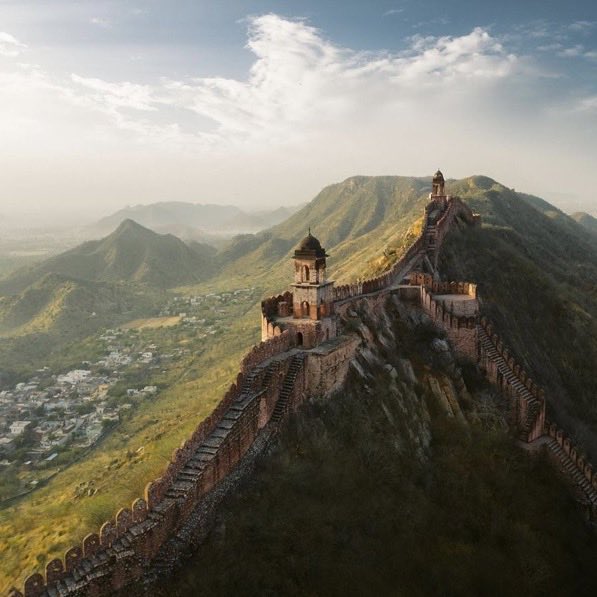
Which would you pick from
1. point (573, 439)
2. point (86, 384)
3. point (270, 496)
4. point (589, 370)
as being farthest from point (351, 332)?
point (86, 384)

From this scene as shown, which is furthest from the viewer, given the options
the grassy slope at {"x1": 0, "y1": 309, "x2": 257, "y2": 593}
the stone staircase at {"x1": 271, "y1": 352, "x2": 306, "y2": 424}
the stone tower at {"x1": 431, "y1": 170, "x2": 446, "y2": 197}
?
the stone tower at {"x1": 431, "y1": 170, "x2": 446, "y2": 197}

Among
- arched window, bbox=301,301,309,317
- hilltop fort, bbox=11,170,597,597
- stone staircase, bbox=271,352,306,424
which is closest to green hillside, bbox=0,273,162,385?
hilltop fort, bbox=11,170,597,597

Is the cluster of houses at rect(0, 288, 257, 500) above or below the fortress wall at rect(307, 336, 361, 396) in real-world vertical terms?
below

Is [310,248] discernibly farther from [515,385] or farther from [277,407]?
[515,385]

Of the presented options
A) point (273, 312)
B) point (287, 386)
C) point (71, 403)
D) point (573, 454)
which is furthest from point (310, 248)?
point (71, 403)

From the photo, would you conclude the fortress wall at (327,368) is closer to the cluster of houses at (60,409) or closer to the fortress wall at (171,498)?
the fortress wall at (171,498)

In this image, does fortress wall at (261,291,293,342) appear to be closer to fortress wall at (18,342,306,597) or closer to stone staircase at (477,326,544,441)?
fortress wall at (18,342,306,597)

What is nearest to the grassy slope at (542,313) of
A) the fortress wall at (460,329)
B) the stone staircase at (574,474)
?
the stone staircase at (574,474)
